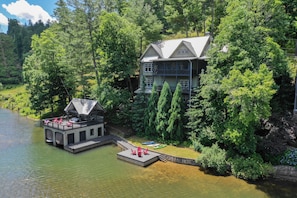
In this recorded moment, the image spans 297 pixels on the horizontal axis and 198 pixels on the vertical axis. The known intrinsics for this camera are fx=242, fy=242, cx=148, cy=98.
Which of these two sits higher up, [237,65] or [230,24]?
[230,24]

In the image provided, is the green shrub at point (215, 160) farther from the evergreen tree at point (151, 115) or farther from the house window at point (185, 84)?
the house window at point (185, 84)

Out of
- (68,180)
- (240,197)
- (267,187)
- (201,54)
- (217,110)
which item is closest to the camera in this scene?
(240,197)

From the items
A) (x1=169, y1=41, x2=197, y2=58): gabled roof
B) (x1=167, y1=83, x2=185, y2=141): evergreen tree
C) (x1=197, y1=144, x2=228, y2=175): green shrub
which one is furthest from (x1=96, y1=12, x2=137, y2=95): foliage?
(x1=197, y1=144, x2=228, y2=175): green shrub

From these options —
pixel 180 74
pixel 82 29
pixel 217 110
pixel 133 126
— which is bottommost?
pixel 133 126

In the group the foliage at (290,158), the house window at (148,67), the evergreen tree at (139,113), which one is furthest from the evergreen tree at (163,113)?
the foliage at (290,158)

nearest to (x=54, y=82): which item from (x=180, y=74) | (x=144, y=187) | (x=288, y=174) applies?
(x=180, y=74)

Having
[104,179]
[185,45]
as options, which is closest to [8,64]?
[185,45]

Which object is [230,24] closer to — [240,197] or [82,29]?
[240,197]
